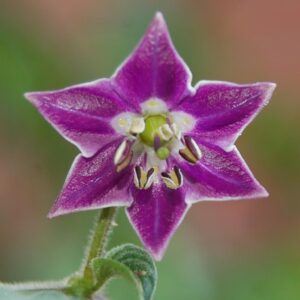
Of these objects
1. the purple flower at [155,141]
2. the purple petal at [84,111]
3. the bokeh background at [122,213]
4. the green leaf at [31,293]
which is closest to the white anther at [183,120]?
the purple flower at [155,141]

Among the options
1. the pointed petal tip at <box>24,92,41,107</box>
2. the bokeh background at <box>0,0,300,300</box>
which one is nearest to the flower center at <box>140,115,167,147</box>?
the pointed petal tip at <box>24,92,41,107</box>

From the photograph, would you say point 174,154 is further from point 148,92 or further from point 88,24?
point 88,24

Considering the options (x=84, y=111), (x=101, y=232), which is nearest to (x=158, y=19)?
(x=84, y=111)

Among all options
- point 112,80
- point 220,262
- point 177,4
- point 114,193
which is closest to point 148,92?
point 112,80

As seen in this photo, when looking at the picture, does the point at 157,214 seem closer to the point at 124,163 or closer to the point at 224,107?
the point at 124,163

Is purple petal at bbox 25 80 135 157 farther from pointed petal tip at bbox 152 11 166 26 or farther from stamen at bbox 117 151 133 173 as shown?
pointed petal tip at bbox 152 11 166 26
